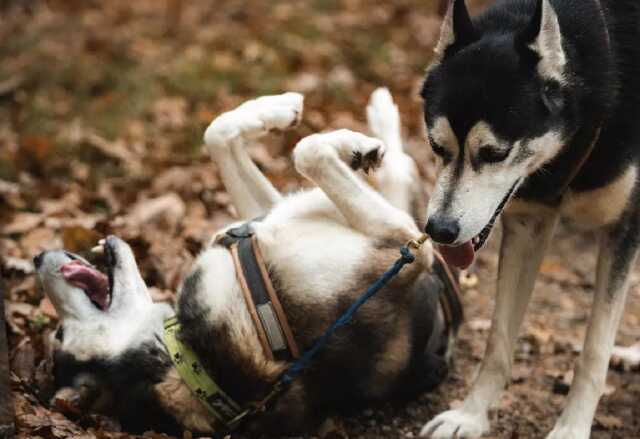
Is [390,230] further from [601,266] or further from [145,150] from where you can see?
[145,150]

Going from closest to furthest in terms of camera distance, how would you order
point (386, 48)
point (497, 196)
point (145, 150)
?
point (497, 196)
point (145, 150)
point (386, 48)

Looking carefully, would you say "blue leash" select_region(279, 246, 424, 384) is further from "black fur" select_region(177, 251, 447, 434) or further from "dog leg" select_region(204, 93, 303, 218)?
"dog leg" select_region(204, 93, 303, 218)

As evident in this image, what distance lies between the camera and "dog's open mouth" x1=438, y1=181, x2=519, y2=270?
2695 mm

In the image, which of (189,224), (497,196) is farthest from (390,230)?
(189,224)

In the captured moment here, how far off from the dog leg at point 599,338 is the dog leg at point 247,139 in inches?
55.5

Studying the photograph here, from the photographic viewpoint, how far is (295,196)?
3479 mm

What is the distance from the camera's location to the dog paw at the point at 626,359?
3721 mm

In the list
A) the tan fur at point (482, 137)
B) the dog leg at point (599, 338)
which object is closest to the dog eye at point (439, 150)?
the tan fur at point (482, 137)

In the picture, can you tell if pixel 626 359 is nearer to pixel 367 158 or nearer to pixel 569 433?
pixel 569 433

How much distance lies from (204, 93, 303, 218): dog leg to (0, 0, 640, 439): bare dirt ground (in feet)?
1.68

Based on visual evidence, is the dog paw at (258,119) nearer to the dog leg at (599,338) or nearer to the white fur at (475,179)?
the white fur at (475,179)

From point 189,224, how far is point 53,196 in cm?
103

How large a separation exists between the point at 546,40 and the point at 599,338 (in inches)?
43.3

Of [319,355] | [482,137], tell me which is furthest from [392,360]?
[482,137]
